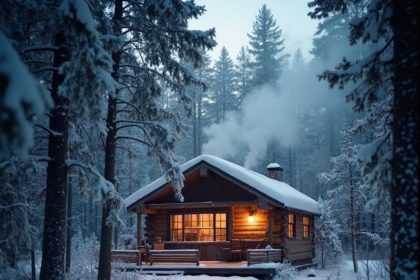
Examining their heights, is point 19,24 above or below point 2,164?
above

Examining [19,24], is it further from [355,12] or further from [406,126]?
[355,12]

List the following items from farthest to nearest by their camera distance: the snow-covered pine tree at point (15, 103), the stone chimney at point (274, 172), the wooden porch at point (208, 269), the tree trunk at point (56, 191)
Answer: the stone chimney at point (274, 172), the wooden porch at point (208, 269), the tree trunk at point (56, 191), the snow-covered pine tree at point (15, 103)

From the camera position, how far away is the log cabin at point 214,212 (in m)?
20.6

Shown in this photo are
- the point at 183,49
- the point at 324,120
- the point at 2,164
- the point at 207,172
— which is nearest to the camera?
the point at 2,164

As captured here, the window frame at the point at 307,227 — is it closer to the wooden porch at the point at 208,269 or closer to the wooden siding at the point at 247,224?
the wooden siding at the point at 247,224

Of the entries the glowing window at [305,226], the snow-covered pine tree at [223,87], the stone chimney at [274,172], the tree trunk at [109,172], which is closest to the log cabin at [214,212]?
the glowing window at [305,226]

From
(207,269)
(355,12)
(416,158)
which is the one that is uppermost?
(355,12)

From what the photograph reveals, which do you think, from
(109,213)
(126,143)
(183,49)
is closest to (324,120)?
(126,143)

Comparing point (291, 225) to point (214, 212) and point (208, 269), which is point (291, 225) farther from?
point (208, 269)

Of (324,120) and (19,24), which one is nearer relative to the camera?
(19,24)

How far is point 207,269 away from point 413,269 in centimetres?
1264

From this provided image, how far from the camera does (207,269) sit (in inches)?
707

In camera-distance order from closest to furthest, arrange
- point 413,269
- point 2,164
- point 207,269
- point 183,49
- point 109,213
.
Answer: point 413,269
point 2,164
point 109,213
point 183,49
point 207,269

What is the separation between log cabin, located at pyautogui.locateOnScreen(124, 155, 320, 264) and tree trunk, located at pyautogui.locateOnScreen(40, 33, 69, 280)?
11.1 m
